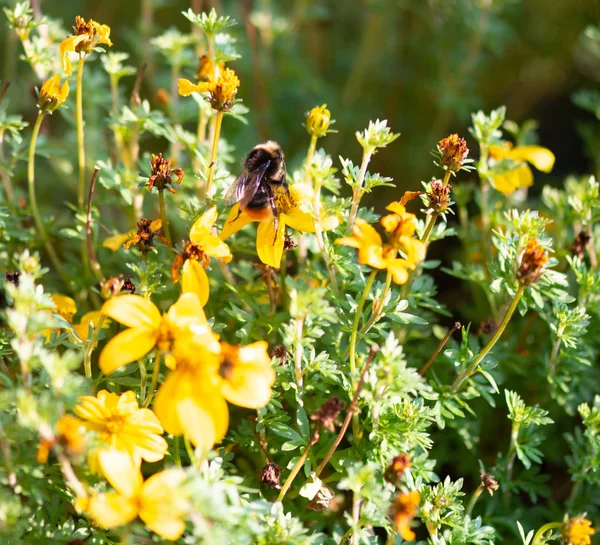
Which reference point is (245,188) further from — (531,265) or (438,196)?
(531,265)

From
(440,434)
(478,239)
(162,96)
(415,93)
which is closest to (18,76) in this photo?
(162,96)

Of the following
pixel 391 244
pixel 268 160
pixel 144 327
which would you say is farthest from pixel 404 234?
pixel 144 327

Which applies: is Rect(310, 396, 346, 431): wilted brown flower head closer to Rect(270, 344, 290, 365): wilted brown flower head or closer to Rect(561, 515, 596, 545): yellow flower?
Rect(270, 344, 290, 365): wilted brown flower head

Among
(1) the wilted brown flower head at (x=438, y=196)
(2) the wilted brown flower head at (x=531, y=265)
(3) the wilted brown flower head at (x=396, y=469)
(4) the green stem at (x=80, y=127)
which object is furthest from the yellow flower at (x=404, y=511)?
(4) the green stem at (x=80, y=127)

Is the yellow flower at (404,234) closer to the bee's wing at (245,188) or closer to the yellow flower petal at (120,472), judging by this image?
the bee's wing at (245,188)

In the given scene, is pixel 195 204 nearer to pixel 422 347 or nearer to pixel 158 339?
pixel 158 339

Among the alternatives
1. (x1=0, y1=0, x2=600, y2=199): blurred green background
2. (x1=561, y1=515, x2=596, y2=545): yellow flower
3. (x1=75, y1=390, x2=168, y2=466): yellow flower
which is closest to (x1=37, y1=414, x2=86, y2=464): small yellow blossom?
(x1=75, y1=390, x2=168, y2=466): yellow flower
